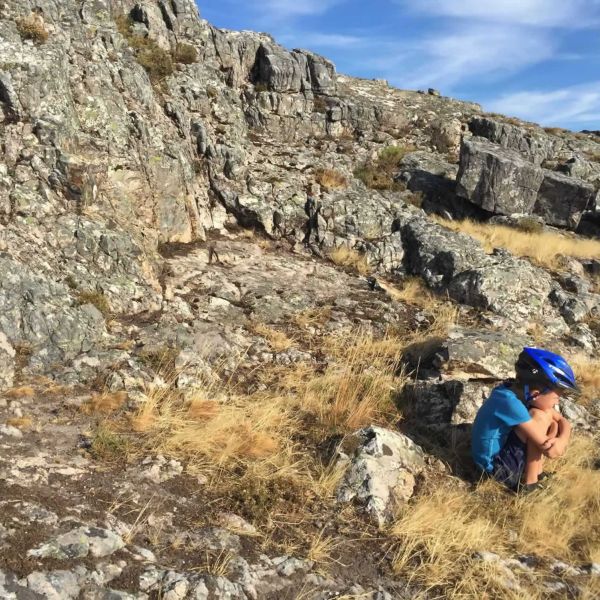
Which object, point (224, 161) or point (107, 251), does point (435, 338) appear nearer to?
point (107, 251)

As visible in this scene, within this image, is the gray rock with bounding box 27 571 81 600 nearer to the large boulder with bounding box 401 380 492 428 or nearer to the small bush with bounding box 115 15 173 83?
the large boulder with bounding box 401 380 492 428

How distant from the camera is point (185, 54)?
19.2 m

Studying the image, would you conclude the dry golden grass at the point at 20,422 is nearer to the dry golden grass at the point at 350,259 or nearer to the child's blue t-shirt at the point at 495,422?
the child's blue t-shirt at the point at 495,422

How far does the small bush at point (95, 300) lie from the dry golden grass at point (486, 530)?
20.4 ft

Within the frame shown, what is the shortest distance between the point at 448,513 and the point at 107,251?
793 cm

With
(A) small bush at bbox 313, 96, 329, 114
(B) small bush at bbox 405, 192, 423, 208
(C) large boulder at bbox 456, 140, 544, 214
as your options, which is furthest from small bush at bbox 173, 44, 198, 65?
(C) large boulder at bbox 456, 140, 544, 214

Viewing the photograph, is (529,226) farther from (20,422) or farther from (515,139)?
(20,422)

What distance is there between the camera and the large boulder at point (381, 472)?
5.64 metres

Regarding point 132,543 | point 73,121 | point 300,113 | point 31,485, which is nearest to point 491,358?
point 132,543

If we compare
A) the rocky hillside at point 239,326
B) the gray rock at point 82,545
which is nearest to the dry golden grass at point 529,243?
the rocky hillside at point 239,326

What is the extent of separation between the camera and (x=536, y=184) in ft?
68.3

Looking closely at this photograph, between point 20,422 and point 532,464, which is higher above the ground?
point 532,464

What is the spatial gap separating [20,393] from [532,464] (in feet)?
21.4

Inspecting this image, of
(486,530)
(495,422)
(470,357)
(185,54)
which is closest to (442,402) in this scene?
(470,357)
